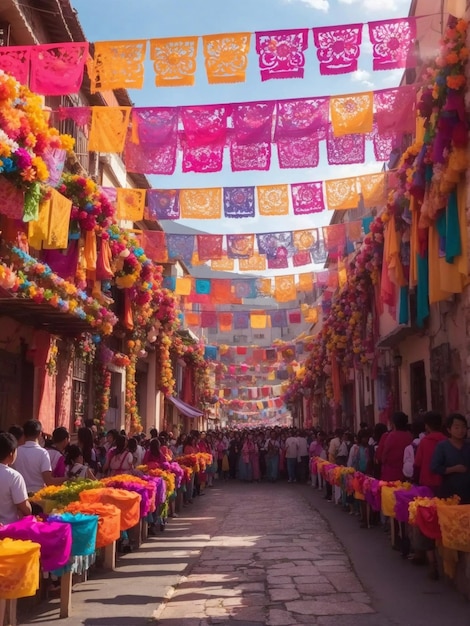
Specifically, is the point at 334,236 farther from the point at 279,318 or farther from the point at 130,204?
the point at 279,318

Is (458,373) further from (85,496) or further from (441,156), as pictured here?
(85,496)

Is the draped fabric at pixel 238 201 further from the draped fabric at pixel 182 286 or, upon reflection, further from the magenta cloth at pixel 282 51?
the draped fabric at pixel 182 286

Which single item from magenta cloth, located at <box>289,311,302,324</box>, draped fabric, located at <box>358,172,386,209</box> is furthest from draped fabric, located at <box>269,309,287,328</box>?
draped fabric, located at <box>358,172,386,209</box>

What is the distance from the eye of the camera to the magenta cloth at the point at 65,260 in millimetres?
14508

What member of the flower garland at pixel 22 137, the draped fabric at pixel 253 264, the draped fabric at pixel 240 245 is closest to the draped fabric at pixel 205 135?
the flower garland at pixel 22 137

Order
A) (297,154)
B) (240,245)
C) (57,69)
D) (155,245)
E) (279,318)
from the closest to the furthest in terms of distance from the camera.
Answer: (57,69)
(297,154)
(240,245)
(155,245)
(279,318)

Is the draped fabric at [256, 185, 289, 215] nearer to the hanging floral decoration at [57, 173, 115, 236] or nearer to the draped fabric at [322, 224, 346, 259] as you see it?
the draped fabric at [322, 224, 346, 259]

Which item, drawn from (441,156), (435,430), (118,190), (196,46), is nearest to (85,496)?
(435,430)

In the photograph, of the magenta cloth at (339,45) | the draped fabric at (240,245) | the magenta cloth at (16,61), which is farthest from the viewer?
the draped fabric at (240,245)

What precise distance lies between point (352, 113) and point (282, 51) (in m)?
2.06

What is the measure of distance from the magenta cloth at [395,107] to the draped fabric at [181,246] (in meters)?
9.26

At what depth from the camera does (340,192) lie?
17.0 m

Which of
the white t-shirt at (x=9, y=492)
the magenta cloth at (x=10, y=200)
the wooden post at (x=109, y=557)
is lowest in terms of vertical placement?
the wooden post at (x=109, y=557)

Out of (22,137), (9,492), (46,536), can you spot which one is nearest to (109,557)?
(46,536)
